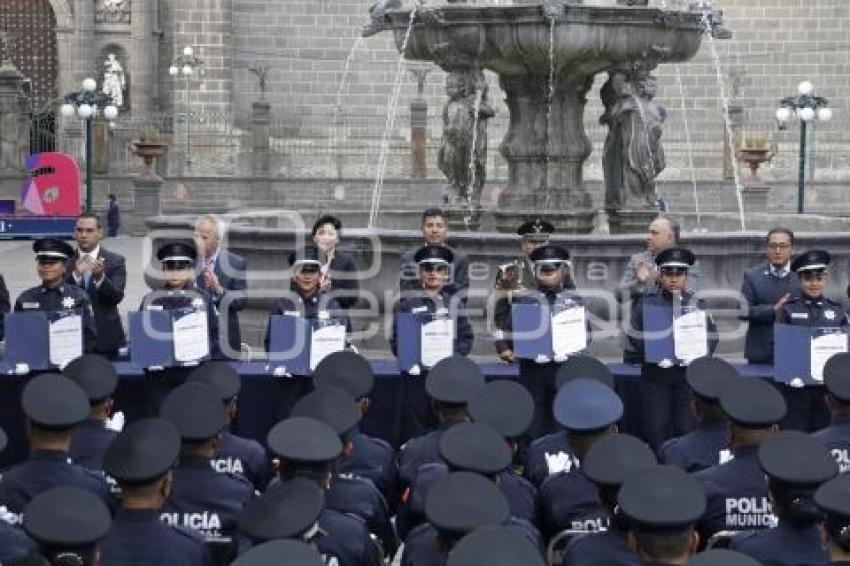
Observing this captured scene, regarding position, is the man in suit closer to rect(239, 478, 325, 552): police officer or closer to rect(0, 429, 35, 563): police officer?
rect(0, 429, 35, 563): police officer

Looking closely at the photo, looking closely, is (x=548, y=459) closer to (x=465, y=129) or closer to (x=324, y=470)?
(x=324, y=470)

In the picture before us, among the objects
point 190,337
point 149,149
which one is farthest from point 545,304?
point 149,149

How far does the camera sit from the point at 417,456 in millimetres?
7480

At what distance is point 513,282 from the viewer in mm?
10742

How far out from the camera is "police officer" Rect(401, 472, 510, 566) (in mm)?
5418

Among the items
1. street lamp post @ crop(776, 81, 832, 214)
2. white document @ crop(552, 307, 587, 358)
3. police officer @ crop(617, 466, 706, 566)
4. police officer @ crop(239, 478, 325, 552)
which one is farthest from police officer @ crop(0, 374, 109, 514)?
street lamp post @ crop(776, 81, 832, 214)

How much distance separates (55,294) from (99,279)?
3.01ft

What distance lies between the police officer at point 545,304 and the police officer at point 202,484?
10.4 feet

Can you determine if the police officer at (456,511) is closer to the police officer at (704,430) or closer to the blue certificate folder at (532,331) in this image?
the police officer at (704,430)

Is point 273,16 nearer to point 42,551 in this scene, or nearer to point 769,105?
point 769,105

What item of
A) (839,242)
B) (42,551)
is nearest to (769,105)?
(839,242)

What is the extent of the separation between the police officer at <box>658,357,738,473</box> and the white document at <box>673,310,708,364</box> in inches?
64.9

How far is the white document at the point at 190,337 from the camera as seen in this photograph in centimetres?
945

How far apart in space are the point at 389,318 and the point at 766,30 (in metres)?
32.1
